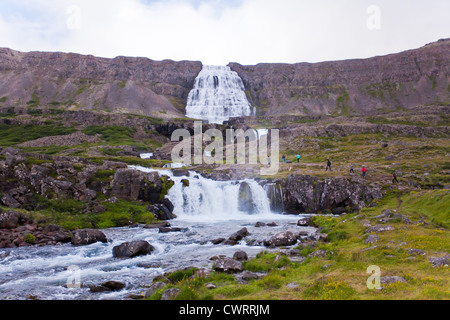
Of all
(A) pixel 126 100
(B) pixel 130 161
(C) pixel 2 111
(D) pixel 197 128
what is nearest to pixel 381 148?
(B) pixel 130 161

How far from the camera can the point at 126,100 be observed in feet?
620

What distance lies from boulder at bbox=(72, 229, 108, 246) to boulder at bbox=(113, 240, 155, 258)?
606 centimetres

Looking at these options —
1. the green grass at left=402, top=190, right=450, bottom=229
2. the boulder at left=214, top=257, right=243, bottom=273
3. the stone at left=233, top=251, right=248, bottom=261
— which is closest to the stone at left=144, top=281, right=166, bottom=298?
the boulder at left=214, top=257, right=243, bottom=273

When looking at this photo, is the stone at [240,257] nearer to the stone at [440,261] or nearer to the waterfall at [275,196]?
the stone at [440,261]

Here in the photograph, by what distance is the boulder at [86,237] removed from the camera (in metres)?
29.9

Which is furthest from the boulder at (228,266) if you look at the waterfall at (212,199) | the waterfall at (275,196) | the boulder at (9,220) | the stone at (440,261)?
the waterfall at (275,196)

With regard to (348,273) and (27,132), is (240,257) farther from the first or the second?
(27,132)

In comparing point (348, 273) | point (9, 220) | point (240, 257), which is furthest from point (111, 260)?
point (348, 273)

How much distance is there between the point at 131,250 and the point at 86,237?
7904 mm

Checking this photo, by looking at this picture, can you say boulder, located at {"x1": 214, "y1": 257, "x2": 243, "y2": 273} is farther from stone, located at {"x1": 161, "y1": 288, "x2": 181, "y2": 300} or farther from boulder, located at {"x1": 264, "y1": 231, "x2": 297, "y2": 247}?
boulder, located at {"x1": 264, "y1": 231, "x2": 297, "y2": 247}

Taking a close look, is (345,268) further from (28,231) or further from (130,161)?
(130,161)

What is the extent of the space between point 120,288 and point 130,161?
65954 millimetres

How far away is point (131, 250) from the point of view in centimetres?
2509

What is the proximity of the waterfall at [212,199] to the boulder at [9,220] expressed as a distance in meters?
22.6
